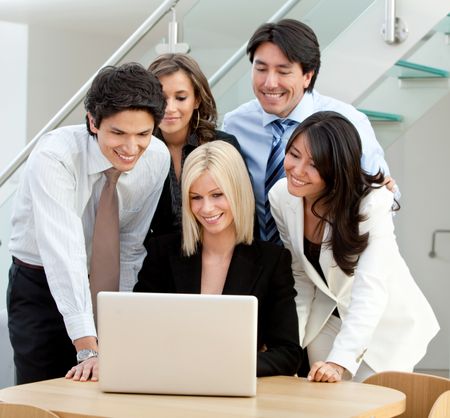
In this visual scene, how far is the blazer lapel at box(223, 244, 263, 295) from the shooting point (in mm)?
3107

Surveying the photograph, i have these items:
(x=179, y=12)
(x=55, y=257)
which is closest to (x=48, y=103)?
(x=179, y=12)

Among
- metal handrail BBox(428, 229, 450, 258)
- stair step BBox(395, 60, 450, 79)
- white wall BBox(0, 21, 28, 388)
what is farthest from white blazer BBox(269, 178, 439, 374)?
white wall BBox(0, 21, 28, 388)

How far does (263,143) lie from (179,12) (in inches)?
66.6

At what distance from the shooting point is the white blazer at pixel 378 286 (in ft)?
10.4

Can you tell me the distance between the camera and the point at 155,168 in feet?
11.1

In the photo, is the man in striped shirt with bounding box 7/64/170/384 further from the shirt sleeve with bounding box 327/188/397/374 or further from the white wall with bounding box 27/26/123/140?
the white wall with bounding box 27/26/123/140

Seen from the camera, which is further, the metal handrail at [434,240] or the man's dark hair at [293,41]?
the metal handrail at [434,240]

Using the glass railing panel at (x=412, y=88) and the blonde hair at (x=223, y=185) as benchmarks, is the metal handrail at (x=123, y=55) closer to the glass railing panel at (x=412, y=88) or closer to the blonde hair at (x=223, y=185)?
the glass railing panel at (x=412, y=88)

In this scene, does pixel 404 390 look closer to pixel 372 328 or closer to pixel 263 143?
pixel 372 328

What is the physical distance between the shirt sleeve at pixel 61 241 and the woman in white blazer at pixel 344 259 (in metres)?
0.68

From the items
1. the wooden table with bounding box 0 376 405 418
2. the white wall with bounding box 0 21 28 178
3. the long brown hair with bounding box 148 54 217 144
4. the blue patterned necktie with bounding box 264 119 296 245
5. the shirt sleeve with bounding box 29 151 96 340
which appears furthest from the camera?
the white wall with bounding box 0 21 28 178

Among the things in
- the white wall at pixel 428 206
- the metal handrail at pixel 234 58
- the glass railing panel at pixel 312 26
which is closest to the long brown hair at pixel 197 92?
the glass railing panel at pixel 312 26

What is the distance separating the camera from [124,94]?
3.01 m

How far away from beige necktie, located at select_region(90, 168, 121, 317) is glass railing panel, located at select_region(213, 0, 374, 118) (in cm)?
176
